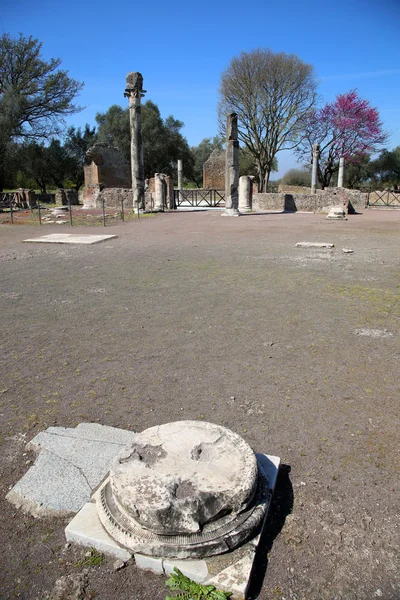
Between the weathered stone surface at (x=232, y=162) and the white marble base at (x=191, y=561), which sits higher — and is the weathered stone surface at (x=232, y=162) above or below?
above

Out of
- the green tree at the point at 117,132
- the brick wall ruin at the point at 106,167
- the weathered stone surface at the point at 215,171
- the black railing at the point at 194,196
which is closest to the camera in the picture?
the brick wall ruin at the point at 106,167

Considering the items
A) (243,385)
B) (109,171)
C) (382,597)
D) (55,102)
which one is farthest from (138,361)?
(55,102)

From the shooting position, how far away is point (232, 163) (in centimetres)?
2083

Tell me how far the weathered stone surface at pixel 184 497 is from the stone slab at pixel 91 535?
0.04 meters

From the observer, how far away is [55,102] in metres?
31.2

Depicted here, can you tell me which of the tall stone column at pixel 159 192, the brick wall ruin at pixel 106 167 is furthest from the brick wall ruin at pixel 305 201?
the brick wall ruin at pixel 106 167

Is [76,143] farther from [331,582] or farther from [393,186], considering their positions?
[331,582]

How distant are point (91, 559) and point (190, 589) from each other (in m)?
0.48

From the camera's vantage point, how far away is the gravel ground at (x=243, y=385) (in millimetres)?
1927

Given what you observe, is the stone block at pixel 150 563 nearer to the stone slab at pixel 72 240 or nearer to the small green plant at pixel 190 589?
the small green plant at pixel 190 589

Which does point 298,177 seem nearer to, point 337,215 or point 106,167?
point 106,167

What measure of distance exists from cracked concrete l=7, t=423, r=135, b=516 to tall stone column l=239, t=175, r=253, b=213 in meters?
23.0

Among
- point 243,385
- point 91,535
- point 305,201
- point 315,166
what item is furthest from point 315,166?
point 91,535

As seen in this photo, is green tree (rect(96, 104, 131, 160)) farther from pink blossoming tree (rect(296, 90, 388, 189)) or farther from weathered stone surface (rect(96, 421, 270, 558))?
weathered stone surface (rect(96, 421, 270, 558))
